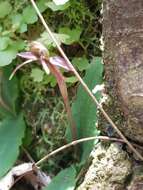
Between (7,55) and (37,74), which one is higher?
(7,55)

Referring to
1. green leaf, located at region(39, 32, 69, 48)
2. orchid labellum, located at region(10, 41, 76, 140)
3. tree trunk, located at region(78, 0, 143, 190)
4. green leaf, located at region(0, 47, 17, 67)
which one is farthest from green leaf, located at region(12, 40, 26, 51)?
tree trunk, located at region(78, 0, 143, 190)

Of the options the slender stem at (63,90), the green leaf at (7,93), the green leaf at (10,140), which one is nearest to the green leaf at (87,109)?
the slender stem at (63,90)

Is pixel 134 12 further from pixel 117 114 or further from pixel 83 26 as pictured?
pixel 83 26

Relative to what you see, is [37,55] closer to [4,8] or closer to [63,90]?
[63,90]

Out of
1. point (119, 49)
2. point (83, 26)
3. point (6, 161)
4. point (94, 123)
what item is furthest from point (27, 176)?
point (119, 49)

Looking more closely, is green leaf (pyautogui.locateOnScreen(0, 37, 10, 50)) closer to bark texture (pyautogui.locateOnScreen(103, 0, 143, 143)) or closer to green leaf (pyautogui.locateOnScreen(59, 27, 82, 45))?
green leaf (pyautogui.locateOnScreen(59, 27, 82, 45))

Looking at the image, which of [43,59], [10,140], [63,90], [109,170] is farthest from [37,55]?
[10,140]

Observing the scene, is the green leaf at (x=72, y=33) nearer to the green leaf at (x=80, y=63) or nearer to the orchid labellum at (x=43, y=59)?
the green leaf at (x=80, y=63)
